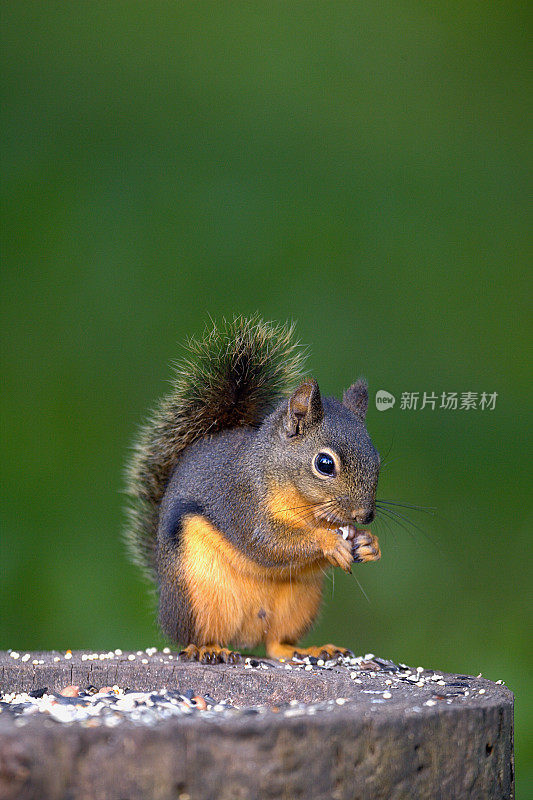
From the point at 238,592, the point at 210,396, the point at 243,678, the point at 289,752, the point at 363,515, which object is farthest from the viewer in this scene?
the point at 210,396

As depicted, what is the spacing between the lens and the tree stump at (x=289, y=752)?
3.07ft

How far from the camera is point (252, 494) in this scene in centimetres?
184

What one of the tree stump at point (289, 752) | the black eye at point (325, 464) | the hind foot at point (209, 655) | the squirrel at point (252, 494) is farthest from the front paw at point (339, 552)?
the tree stump at point (289, 752)

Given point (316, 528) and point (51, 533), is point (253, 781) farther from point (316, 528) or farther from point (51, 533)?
point (51, 533)

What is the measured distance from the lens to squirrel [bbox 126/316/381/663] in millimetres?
1730

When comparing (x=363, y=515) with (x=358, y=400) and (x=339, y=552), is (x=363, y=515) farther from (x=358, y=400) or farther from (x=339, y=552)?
(x=358, y=400)

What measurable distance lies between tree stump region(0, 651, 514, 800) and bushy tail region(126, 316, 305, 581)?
0.80 m

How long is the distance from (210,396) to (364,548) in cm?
49

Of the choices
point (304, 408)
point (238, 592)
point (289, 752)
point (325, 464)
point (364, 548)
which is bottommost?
point (289, 752)

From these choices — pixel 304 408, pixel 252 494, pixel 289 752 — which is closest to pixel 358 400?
pixel 304 408

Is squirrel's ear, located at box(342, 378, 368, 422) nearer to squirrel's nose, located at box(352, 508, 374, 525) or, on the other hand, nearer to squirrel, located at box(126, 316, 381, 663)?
squirrel, located at box(126, 316, 381, 663)

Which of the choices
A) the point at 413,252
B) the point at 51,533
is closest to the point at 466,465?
the point at 413,252

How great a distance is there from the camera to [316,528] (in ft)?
5.83

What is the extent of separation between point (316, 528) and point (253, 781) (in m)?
0.82
